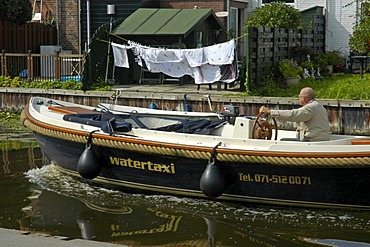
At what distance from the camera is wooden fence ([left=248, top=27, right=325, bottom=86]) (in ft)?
61.1

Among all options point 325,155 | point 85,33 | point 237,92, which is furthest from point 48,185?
point 85,33

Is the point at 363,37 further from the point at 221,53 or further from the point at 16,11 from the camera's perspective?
the point at 16,11

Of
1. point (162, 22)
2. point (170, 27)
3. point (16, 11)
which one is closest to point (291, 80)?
point (170, 27)

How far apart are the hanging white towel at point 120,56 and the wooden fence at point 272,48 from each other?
4095mm

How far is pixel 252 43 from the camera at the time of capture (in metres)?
18.5

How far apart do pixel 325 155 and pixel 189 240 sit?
2093 mm

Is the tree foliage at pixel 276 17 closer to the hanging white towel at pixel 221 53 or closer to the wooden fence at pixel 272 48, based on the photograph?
the wooden fence at pixel 272 48

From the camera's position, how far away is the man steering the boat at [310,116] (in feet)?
33.1

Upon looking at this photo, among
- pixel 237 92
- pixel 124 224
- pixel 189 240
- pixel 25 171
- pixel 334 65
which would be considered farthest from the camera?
pixel 334 65

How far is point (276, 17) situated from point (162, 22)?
3427mm

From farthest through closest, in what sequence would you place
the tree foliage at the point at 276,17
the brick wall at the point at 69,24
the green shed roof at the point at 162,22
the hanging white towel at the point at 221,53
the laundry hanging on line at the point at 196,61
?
1. the brick wall at the point at 69,24
2. the tree foliage at the point at 276,17
3. the green shed roof at the point at 162,22
4. the laundry hanging on line at the point at 196,61
5. the hanging white towel at the point at 221,53

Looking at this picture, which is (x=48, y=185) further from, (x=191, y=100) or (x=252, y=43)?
(x=252, y=43)

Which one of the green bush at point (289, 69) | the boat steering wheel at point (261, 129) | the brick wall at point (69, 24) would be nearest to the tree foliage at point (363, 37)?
the green bush at point (289, 69)

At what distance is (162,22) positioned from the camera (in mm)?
22266
